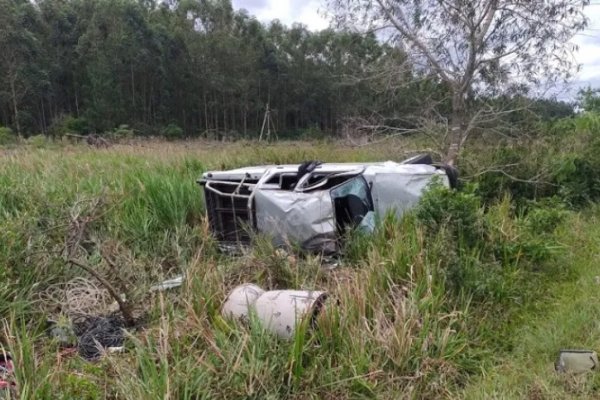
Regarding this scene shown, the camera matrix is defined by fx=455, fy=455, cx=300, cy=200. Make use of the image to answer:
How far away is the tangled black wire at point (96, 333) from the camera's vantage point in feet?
9.83

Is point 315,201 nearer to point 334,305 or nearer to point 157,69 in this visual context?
point 334,305

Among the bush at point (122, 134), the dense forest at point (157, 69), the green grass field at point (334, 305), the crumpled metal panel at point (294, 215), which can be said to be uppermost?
the dense forest at point (157, 69)

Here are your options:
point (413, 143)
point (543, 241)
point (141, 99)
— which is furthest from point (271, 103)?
point (543, 241)

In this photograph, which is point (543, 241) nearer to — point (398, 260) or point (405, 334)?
point (398, 260)

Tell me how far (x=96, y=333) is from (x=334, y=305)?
1699 mm

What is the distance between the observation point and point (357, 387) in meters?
2.45

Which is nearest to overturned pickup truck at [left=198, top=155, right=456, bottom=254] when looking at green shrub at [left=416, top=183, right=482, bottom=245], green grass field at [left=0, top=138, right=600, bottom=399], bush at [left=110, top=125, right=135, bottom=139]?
green grass field at [left=0, top=138, right=600, bottom=399]

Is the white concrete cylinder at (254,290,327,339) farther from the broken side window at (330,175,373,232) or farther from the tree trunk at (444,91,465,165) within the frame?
the tree trunk at (444,91,465,165)

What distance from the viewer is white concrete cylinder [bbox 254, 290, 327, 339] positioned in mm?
2711

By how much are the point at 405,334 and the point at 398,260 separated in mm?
868

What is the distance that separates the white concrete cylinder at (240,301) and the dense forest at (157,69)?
22.3m

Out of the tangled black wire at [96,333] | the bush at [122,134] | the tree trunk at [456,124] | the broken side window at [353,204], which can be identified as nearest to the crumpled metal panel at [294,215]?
the broken side window at [353,204]

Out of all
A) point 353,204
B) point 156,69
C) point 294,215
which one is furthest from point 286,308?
point 156,69

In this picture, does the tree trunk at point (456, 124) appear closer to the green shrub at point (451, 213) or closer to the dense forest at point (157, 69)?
the green shrub at point (451, 213)
